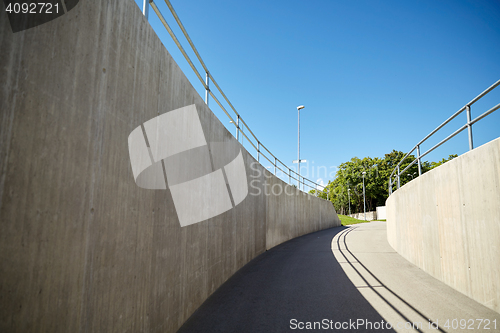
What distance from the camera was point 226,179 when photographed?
7293 millimetres

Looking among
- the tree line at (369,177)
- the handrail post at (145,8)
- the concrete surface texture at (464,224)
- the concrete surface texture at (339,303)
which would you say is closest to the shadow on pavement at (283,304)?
the concrete surface texture at (339,303)

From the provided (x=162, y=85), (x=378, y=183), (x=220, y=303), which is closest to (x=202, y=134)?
(x=162, y=85)

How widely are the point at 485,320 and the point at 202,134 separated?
17.5 ft

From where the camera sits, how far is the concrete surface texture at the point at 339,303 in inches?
173

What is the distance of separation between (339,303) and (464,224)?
2826mm

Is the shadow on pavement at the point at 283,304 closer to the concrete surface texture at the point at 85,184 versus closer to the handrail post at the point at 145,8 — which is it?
the concrete surface texture at the point at 85,184

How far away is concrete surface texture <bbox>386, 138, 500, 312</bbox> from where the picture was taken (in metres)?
4.77

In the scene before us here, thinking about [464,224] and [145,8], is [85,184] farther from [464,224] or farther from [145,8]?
[464,224]

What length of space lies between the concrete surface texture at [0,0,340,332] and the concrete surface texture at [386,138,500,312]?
4.91 m

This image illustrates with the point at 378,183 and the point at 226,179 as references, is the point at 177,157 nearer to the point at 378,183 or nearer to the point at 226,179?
the point at 226,179

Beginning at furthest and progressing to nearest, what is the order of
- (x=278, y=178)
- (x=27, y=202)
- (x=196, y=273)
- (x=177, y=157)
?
(x=278, y=178) < (x=196, y=273) < (x=177, y=157) < (x=27, y=202)

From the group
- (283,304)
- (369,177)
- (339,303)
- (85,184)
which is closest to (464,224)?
(339,303)

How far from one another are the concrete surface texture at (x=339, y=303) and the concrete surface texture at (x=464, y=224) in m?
0.32

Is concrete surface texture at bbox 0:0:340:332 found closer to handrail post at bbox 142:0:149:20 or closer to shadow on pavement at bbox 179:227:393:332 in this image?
handrail post at bbox 142:0:149:20
